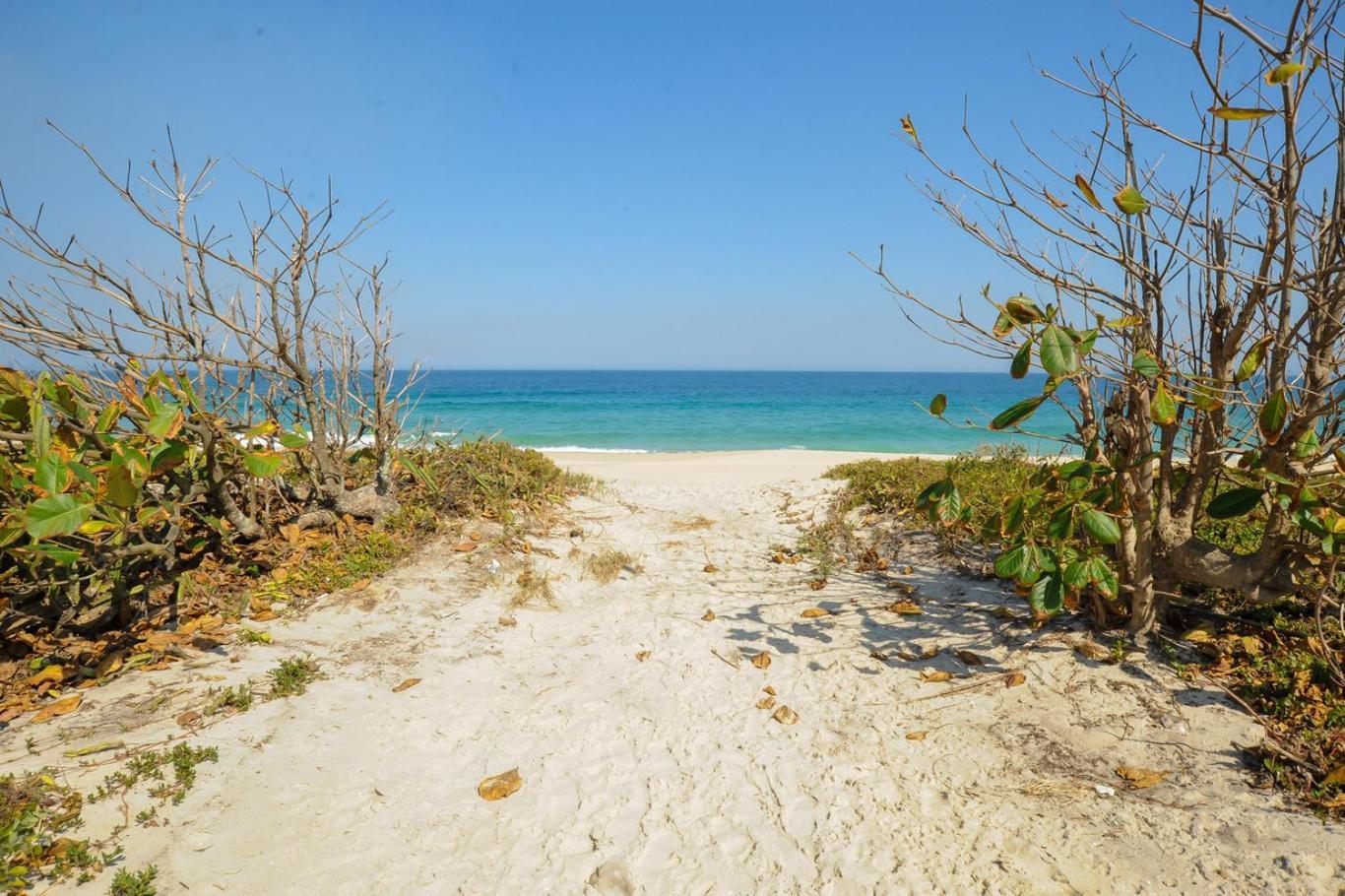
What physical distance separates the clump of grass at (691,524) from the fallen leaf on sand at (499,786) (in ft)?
13.6

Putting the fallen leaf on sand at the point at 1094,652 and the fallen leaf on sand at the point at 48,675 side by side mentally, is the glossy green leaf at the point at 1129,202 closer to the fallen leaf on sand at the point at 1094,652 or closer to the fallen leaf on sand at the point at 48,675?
the fallen leaf on sand at the point at 1094,652

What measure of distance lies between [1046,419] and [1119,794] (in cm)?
3439

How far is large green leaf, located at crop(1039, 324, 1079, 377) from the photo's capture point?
2.51 meters

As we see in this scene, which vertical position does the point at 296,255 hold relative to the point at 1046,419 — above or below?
above

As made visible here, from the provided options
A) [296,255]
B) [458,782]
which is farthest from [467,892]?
[296,255]

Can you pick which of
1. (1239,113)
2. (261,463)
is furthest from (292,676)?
(1239,113)

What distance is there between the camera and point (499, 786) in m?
3.06

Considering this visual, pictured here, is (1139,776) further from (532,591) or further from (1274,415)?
(532,591)

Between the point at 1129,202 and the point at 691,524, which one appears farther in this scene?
the point at 691,524

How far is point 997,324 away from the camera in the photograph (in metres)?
2.81

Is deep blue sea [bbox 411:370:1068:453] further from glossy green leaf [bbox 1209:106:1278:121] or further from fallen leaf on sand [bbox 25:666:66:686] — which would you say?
glossy green leaf [bbox 1209:106:1278:121]

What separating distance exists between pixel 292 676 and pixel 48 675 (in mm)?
1250

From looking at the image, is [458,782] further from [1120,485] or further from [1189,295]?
[1189,295]

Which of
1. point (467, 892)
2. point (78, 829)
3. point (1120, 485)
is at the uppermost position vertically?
point (1120, 485)
